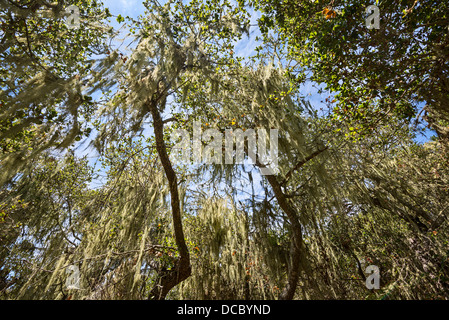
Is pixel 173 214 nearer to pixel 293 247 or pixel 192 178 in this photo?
pixel 192 178

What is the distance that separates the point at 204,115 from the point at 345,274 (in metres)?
4.67

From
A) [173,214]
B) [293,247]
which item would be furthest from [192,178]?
[293,247]

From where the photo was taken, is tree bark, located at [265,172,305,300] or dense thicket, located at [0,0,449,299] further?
tree bark, located at [265,172,305,300]

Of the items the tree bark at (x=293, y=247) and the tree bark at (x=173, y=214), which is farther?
the tree bark at (x=293, y=247)

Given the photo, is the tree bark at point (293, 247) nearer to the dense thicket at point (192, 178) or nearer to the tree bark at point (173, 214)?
the dense thicket at point (192, 178)

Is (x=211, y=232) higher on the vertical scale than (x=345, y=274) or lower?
higher

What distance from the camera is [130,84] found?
6.98ft

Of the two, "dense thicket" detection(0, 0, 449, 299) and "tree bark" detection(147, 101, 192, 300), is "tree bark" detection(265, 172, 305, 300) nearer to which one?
"dense thicket" detection(0, 0, 449, 299)

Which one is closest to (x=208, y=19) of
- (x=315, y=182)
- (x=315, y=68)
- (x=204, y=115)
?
(x=204, y=115)

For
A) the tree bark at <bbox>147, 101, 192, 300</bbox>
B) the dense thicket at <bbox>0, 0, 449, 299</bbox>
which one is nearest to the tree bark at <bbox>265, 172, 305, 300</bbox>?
the dense thicket at <bbox>0, 0, 449, 299</bbox>

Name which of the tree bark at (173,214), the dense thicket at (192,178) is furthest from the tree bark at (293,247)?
the tree bark at (173,214)

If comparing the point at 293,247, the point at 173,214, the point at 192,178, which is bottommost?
the point at 293,247

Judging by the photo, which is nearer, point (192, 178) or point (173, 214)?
point (173, 214)
